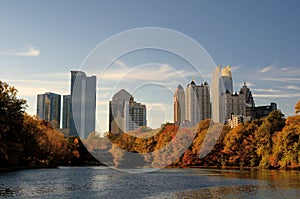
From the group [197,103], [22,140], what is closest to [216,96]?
[197,103]

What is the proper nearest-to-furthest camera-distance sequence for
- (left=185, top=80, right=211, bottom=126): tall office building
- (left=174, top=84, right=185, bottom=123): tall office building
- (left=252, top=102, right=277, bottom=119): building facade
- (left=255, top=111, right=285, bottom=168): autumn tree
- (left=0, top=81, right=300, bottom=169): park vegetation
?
(left=174, top=84, right=185, bottom=123): tall office building → (left=0, top=81, right=300, bottom=169): park vegetation → (left=185, top=80, right=211, bottom=126): tall office building → (left=255, top=111, right=285, bottom=168): autumn tree → (left=252, top=102, right=277, bottom=119): building facade

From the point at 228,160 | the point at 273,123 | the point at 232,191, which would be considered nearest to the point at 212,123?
the point at 228,160

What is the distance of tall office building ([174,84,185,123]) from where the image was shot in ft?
155

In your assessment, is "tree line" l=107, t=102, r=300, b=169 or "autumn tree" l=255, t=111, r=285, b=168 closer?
"autumn tree" l=255, t=111, r=285, b=168

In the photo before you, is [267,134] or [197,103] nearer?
[267,134]

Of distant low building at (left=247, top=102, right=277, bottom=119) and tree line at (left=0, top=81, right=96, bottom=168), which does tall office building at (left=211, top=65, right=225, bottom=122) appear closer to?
tree line at (left=0, top=81, right=96, bottom=168)

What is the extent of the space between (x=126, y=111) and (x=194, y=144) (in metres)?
20.5

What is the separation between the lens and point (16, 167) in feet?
160

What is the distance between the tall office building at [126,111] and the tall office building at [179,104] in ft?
14.3

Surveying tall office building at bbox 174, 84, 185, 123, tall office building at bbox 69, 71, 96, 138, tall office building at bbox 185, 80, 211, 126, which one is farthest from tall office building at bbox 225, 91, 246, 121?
tall office building at bbox 69, 71, 96, 138

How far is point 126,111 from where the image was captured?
4588 centimetres

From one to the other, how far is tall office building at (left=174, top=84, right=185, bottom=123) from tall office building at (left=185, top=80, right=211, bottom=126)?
111cm

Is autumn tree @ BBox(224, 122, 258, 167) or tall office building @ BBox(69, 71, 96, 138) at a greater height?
tall office building @ BBox(69, 71, 96, 138)

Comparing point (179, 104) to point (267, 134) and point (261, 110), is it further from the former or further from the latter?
point (261, 110)
